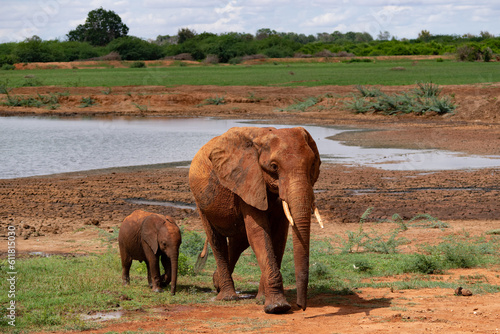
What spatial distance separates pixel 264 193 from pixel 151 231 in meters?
2.32

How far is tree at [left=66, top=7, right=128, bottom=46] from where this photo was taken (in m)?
120

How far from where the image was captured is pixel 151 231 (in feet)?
30.7

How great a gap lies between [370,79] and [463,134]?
25.9 meters

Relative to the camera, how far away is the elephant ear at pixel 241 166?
777 centimetres

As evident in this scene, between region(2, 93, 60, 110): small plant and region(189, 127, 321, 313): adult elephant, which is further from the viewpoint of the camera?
region(2, 93, 60, 110): small plant

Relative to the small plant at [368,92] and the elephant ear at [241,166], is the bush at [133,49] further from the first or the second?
the elephant ear at [241,166]

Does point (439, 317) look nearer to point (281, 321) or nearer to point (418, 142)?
point (281, 321)

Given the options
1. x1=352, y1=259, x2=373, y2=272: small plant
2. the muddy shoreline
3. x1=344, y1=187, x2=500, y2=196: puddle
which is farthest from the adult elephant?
x1=344, y1=187, x2=500, y2=196: puddle

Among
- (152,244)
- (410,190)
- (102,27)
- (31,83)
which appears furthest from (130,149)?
(102,27)

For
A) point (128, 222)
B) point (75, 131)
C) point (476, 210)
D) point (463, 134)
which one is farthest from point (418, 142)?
point (128, 222)

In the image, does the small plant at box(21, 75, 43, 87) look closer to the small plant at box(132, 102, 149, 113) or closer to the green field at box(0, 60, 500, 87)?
the green field at box(0, 60, 500, 87)

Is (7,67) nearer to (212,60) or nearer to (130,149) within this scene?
(212,60)

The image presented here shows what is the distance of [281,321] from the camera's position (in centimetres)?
722

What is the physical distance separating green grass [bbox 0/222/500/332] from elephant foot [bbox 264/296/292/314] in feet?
2.88
